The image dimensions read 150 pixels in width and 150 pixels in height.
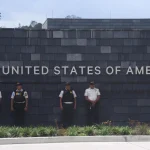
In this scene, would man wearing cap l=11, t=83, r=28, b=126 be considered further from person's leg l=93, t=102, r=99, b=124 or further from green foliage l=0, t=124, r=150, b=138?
green foliage l=0, t=124, r=150, b=138

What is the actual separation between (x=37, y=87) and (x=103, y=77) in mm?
2448

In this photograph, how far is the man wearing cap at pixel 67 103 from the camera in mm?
15766

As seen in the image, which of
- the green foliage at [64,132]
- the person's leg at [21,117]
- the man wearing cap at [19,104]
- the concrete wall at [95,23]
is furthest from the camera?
the concrete wall at [95,23]

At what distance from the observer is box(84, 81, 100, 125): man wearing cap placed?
15820mm

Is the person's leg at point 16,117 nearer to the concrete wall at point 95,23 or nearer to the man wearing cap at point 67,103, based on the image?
the man wearing cap at point 67,103

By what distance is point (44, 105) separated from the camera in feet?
52.8

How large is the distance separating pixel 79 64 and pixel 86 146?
5.39 m

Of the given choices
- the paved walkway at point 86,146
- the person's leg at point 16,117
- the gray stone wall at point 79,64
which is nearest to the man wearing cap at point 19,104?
the person's leg at point 16,117

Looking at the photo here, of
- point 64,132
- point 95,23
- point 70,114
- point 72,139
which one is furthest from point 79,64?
point 95,23

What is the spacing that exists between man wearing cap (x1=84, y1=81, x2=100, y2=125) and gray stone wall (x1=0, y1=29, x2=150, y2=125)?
0.24 metres

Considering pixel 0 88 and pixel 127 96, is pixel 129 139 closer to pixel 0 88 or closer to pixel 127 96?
pixel 127 96

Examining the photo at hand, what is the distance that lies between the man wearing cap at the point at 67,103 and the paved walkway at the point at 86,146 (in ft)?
13.6

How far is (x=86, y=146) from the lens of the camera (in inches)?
A: 442

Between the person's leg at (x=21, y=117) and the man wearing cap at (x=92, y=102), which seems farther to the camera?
the man wearing cap at (x=92, y=102)
